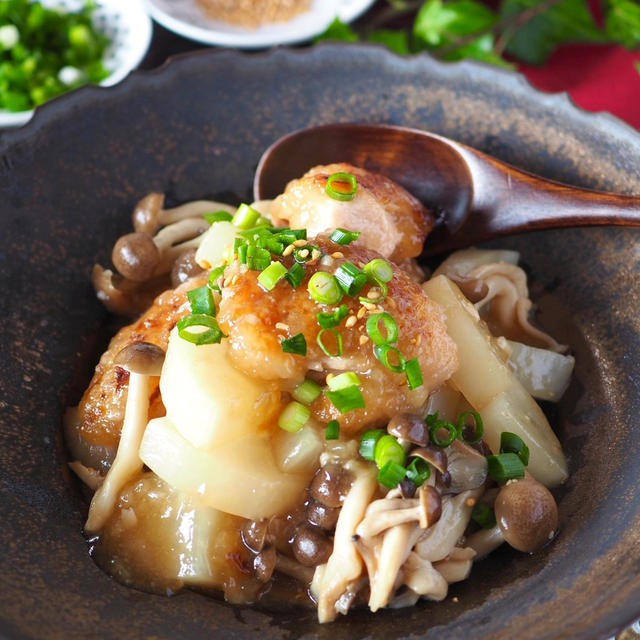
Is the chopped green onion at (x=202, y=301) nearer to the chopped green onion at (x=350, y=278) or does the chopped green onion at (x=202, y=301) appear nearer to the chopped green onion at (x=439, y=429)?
the chopped green onion at (x=350, y=278)

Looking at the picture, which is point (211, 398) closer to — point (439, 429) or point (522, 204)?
point (439, 429)

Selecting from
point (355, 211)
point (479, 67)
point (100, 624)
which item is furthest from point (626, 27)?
point (100, 624)

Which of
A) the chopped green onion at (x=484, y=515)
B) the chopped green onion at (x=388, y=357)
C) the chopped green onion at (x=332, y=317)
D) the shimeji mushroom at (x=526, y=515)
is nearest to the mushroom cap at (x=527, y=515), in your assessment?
the shimeji mushroom at (x=526, y=515)

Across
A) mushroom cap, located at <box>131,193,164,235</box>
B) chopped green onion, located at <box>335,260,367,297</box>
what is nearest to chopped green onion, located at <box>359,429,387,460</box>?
chopped green onion, located at <box>335,260,367,297</box>

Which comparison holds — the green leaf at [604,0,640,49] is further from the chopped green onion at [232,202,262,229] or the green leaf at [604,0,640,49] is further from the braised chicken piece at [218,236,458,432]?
the braised chicken piece at [218,236,458,432]

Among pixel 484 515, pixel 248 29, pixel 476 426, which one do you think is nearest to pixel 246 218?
pixel 476 426

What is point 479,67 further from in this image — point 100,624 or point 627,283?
point 100,624
